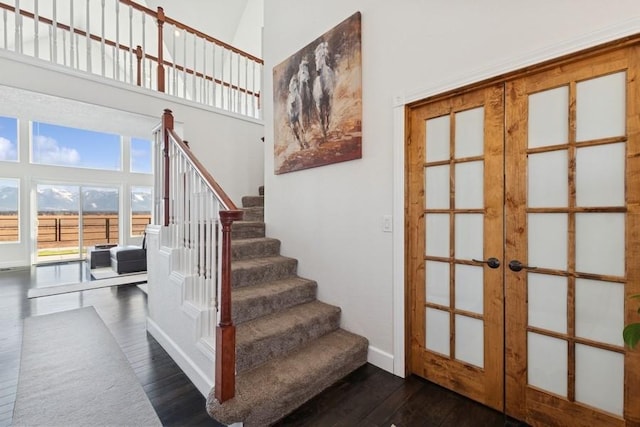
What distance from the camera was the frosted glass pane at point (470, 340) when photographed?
186 centimetres

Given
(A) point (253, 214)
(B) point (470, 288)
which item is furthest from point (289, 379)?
(A) point (253, 214)

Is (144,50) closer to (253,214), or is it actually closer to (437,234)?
(253,214)

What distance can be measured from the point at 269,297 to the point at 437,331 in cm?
130

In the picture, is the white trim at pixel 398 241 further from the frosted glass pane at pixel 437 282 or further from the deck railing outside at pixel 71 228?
the deck railing outside at pixel 71 228

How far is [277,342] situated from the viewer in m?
2.05

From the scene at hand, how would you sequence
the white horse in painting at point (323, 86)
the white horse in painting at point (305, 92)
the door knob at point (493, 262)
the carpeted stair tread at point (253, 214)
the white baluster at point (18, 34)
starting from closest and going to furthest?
the door knob at point (493, 262) < the white horse in painting at point (323, 86) < the white horse in painting at point (305, 92) < the white baluster at point (18, 34) < the carpeted stair tread at point (253, 214)

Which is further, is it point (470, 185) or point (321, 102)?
point (321, 102)

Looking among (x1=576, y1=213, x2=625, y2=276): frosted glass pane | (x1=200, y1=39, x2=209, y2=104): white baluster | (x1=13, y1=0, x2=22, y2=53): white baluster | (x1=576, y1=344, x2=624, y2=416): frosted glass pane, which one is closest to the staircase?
(x1=576, y1=344, x2=624, y2=416): frosted glass pane

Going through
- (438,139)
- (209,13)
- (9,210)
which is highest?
(209,13)

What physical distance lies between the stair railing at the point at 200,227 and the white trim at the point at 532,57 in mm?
1522

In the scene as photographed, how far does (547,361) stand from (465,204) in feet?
3.25

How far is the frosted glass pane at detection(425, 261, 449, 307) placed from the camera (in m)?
2.02

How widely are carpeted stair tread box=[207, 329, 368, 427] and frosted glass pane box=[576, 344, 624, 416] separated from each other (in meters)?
1.31

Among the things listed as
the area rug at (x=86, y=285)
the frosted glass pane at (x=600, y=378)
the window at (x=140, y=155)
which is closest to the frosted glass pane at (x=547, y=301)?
the frosted glass pane at (x=600, y=378)
